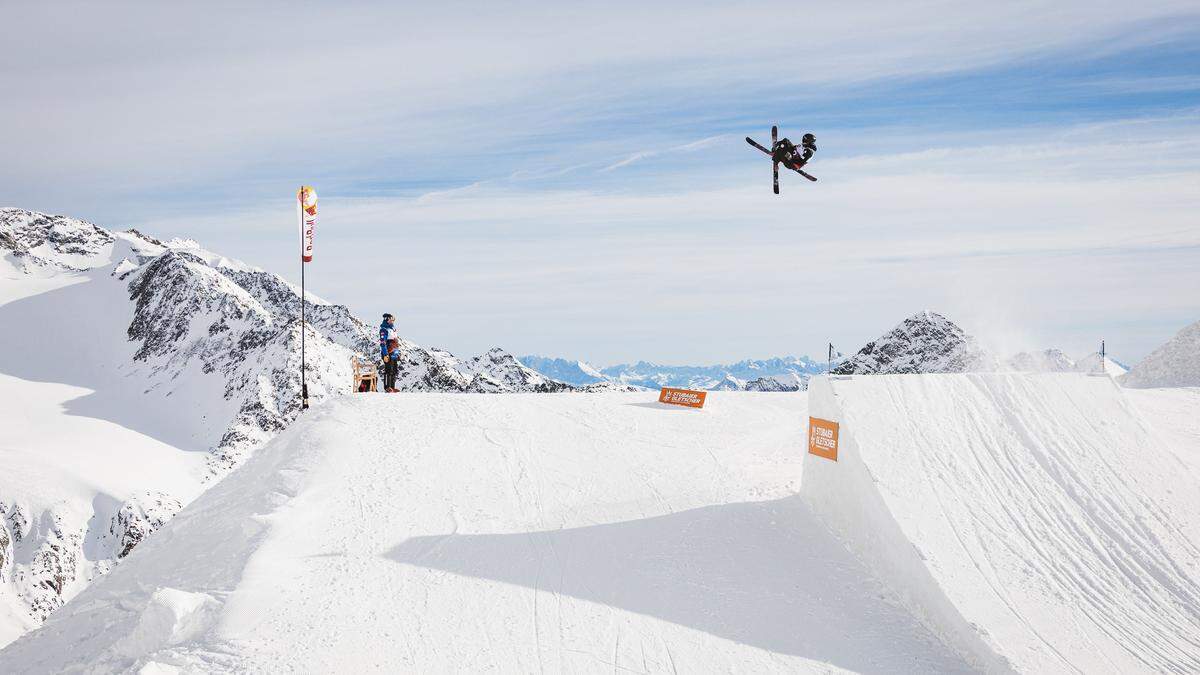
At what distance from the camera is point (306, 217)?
24.1 m

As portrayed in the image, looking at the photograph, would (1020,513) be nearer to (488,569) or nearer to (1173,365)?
(488,569)

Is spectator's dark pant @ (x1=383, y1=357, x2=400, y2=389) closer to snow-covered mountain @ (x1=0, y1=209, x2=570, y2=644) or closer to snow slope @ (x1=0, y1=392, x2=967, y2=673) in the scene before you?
snow slope @ (x1=0, y1=392, x2=967, y2=673)

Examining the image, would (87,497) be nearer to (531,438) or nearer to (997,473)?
(531,438)

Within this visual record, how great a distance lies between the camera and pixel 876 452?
48.5ft

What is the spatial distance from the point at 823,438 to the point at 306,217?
16.0 metres

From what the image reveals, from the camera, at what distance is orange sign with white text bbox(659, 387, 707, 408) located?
955 inches

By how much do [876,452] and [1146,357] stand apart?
90.2 feet

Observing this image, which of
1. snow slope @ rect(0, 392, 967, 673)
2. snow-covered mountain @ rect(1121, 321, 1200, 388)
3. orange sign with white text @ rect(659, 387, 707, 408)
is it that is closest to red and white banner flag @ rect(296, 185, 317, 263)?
snow slope @ rect(0, 392, 967, 673)

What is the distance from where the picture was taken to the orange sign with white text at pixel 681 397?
24250 millimetres

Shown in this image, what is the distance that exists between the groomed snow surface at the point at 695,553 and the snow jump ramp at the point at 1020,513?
0.15 ft

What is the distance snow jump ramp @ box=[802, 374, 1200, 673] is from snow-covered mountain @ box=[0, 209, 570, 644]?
55.9 meters

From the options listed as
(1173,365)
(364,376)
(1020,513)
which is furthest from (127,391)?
(1020,513)

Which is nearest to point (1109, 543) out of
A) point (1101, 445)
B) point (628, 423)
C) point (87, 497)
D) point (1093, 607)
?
point (1093, 607)

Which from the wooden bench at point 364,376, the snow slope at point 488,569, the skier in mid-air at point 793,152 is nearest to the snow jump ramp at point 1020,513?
the snow slope at point 488,569
